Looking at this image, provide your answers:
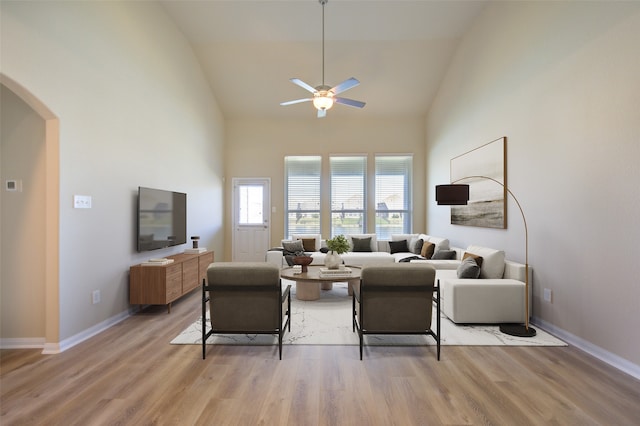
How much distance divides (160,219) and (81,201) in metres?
1.34

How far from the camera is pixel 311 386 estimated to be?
7.31ft

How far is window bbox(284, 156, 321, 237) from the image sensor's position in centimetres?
751

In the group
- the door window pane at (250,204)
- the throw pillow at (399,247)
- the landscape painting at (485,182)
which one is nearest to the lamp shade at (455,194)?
the landscape painting at (485,182)

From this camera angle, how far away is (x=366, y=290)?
2.65 meters

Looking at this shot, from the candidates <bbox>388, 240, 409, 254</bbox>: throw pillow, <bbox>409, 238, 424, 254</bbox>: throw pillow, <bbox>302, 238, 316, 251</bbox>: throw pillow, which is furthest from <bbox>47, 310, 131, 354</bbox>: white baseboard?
<bbox>409, 238, 424, 254</bbox>: throw pillow

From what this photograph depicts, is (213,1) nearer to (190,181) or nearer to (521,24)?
(190,181)

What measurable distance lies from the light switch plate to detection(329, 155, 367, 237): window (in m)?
5.12

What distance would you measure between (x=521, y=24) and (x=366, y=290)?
3.92m

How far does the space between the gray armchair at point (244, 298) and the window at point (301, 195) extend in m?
4.79

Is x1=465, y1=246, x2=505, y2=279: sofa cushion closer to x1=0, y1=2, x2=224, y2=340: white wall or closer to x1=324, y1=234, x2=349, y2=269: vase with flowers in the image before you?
x1=324, y1=234, x2=349, y2=269: vase with flowers

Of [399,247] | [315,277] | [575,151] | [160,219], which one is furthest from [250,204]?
[575,151]

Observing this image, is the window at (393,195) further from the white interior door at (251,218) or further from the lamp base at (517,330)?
the lamp base at (517,330)

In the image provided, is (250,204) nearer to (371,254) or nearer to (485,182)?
(371,254)

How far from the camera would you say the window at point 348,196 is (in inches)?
294
